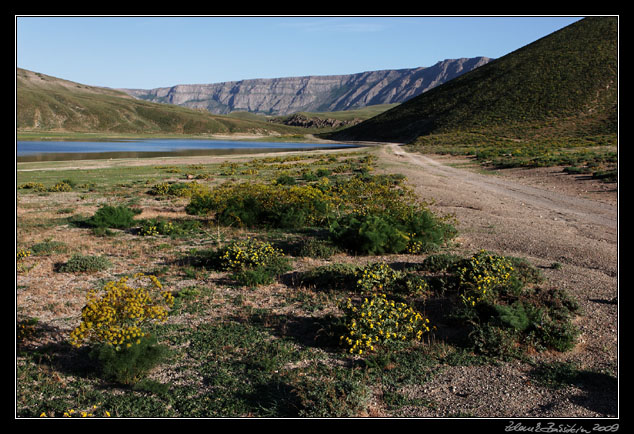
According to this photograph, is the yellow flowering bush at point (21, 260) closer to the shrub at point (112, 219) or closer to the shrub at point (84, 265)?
the shrub at point (84, 265)

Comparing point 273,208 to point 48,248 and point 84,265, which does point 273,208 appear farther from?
point 48,248

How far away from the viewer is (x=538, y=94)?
309ft

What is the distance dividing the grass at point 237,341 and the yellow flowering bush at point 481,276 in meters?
0.45

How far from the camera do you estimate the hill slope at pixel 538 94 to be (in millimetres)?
82062

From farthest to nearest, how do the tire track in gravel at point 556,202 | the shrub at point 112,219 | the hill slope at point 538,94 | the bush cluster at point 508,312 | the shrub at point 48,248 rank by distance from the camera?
the hill slope at point 538,94, the tire track in gravel at point 556,202, the shrub at point 112,219, the shrub at point 48,248, the bush cluster at point 508,312

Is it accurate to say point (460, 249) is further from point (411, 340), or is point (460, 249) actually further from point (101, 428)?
point (101, 428)

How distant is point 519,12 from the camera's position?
4.70 meters

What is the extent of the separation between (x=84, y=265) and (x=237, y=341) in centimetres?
609

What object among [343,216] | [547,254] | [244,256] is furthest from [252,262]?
[547,254]

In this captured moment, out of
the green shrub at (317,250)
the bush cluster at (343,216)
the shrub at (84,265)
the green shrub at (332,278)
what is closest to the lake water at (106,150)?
the bush cluster at (343,216)

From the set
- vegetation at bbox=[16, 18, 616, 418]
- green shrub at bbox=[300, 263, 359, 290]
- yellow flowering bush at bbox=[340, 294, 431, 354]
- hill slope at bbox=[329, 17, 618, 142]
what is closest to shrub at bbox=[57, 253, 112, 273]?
vegetation at bbox=[16, 18, 616, 418]

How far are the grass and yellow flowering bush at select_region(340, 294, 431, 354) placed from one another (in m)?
0.17

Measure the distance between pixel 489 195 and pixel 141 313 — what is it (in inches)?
883

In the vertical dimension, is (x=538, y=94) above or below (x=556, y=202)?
above
